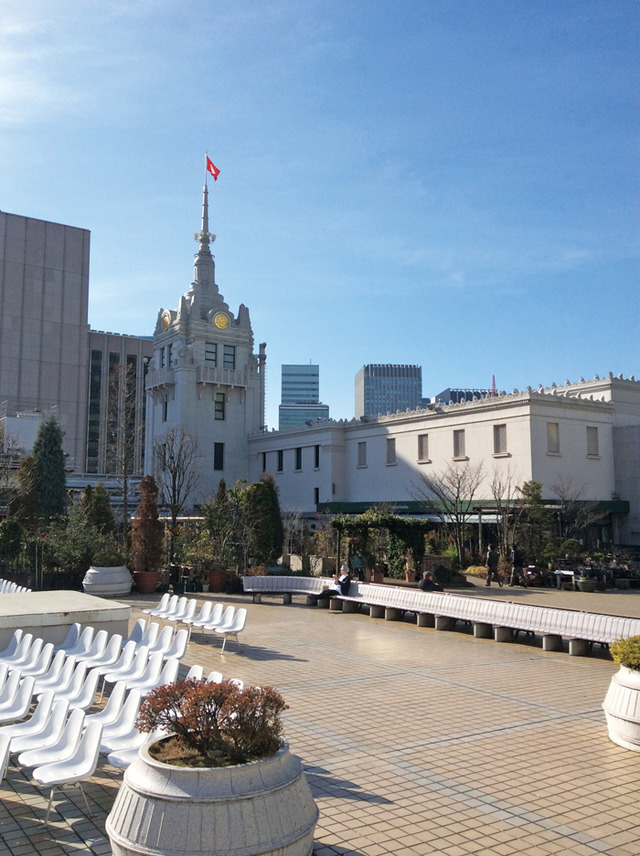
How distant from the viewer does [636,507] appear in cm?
3944

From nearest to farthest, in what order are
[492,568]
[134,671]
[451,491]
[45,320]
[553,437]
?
[134,671] → [492,568] → [553,437] → [451,491] → [45,320]

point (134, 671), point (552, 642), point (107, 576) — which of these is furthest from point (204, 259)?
point (134, 671)

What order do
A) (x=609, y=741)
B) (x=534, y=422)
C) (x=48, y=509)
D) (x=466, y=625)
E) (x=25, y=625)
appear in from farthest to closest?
(x=48, y=509) → (x=534, y=422) → (x=466, y=625) → (x=25, y=625) → (x=609, y=741)

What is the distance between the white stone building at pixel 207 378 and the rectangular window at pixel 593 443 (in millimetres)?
27437

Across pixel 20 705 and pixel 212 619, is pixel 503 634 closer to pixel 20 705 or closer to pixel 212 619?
pixel 212 619

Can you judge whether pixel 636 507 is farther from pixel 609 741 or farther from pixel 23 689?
pixel 23 689

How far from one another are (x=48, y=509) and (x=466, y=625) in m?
29.6

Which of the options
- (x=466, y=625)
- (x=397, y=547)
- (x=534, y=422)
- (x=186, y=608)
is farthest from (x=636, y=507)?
(x=186, y=608)

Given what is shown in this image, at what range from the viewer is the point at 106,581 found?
867 inches

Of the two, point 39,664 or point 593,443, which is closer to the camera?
point 39,664

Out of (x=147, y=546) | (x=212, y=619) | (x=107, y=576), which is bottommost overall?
(x=212, y=619)

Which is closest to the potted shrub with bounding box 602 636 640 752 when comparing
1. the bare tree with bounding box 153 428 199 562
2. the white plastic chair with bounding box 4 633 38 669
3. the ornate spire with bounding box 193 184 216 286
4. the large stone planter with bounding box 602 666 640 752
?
the large stone planter with bounding box 602 666 640 752

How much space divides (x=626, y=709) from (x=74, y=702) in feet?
20.3

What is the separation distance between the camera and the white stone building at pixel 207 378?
56375 millimetres
